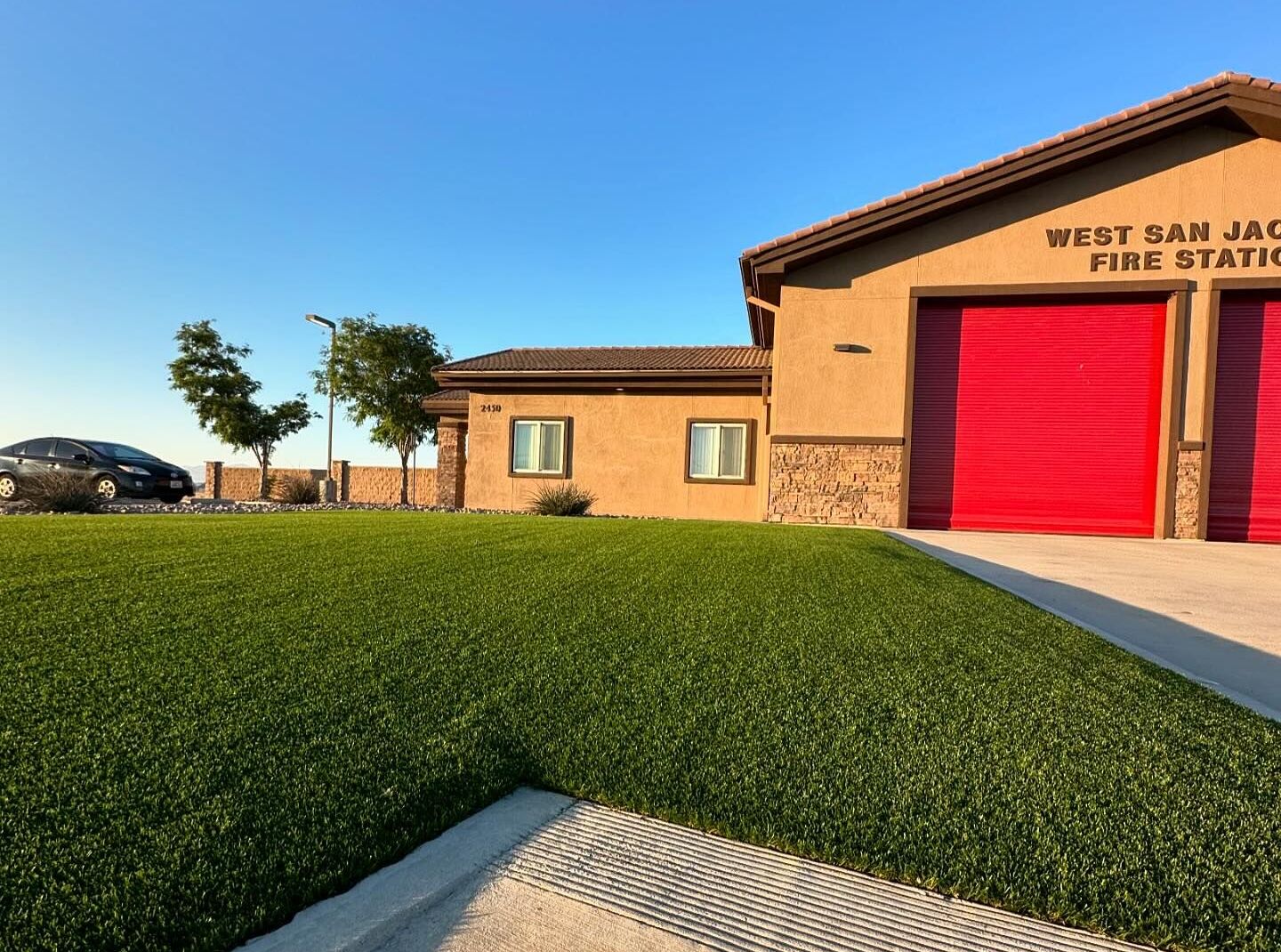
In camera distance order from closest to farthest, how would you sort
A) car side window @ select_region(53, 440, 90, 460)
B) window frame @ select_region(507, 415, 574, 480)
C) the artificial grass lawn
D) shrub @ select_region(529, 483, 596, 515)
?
the artificial grass lawn < shrub @ select_region(529, 483, 596, 515) < car side window @ select_region(53, 440, 90, 460) < window frame @ select_region(507, 415, 574, 480)

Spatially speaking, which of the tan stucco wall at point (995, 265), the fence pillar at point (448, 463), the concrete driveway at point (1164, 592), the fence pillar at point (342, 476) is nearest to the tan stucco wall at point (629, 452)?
the fence pillar at point (448, 463)

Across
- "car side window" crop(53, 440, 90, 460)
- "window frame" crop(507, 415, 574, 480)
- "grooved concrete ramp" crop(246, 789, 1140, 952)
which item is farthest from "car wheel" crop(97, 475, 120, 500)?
"grooved concrete ramp" crop(246, 789, 1140, 952)

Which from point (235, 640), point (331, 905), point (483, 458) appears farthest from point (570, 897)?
point (483, 458)

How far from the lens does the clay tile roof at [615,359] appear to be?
47.4 feet

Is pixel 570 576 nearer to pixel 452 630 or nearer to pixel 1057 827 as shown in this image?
pixel 452 630

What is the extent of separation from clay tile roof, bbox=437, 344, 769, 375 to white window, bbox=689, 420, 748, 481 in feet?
4.48

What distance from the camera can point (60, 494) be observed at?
11.4 meters

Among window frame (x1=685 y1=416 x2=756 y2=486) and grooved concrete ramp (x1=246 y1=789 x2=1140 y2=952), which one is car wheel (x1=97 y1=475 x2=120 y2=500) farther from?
grooved concrete ramp (x1=246 y1=789 x2=1140 y2=952)

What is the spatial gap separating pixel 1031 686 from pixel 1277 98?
12.8 metres

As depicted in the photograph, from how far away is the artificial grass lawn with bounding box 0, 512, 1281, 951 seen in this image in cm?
165

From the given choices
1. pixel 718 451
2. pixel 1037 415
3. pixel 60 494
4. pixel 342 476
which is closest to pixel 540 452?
pixel 718 451

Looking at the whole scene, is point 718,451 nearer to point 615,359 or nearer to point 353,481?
point 615,359

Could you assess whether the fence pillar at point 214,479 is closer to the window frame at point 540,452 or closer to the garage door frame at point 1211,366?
the window frame at point 540,452

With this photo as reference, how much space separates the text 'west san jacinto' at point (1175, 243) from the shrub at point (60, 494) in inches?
718
